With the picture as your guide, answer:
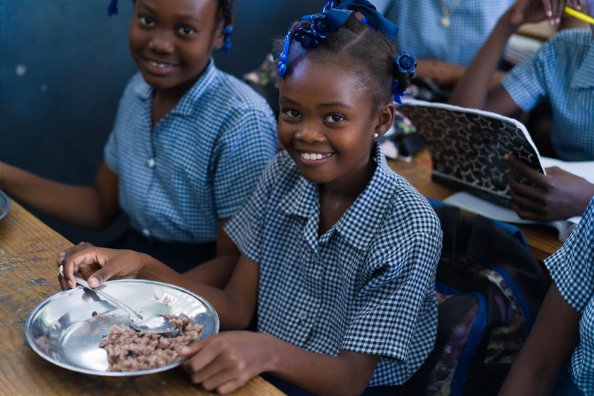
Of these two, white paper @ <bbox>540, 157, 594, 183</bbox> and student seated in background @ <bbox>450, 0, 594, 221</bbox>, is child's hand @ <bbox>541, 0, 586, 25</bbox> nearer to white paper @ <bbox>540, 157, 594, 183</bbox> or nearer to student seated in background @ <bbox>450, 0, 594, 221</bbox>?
student seated in background @ <bbox>450, 0, 594, 221</bbox>

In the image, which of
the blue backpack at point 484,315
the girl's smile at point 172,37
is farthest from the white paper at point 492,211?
the girl's smile at point 172,37

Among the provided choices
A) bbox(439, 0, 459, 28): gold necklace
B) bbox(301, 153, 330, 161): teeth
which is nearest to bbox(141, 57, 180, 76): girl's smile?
bbox(301, 153, 330, 161): teeth

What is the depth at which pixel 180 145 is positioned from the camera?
75.4 inches

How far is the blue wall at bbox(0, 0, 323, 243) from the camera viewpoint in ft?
8.09

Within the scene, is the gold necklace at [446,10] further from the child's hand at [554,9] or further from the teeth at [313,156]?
the teeth at [313,156]

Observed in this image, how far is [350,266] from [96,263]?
1.59 feet

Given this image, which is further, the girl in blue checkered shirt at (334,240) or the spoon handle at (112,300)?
the girl in blue checkered shirt at (334,240)

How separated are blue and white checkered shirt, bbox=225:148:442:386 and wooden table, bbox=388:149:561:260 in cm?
33

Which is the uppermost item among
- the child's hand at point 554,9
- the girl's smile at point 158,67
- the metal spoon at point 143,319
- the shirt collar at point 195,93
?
the child's hand at point 554,9

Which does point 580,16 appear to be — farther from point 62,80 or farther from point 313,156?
point 62,80

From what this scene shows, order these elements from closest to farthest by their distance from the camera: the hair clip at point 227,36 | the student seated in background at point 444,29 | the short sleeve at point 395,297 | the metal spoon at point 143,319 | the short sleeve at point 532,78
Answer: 1. the metal spoon at point 143,319
2. the short sleeve at point 395,297
3. the hair clip at point 227,36
4. the short sleeve at point 532,78
5. the student seated in background at point 444,29

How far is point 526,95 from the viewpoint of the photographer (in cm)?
220

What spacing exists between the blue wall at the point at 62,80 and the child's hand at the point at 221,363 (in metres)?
1.76

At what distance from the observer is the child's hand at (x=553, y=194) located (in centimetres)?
165
